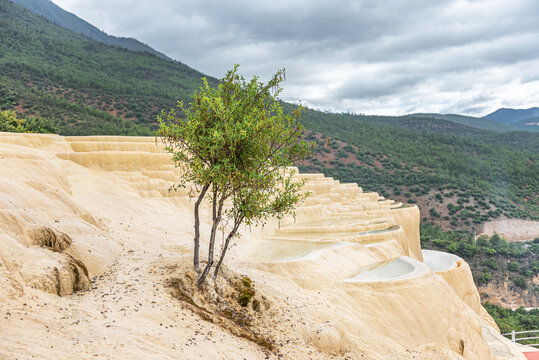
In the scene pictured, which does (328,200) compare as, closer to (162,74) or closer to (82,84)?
(82,84)

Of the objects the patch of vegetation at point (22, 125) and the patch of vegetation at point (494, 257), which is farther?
the patch of vegetation at point (494, 257)

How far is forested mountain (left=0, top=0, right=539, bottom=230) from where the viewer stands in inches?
1721

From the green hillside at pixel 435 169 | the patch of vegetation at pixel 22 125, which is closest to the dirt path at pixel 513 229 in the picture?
the green hillside at pixel 435 169

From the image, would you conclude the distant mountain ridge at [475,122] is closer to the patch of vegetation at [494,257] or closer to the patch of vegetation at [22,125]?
the patch of vegetation at [494,257]

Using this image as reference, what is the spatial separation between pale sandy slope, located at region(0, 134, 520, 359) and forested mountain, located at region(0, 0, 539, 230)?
20794 mm

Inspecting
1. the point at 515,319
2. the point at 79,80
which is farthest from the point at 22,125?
the point at 515,319

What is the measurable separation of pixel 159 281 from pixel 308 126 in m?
66.7

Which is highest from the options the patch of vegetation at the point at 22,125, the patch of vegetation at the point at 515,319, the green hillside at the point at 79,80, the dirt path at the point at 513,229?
the green hillside at the point at 79,80

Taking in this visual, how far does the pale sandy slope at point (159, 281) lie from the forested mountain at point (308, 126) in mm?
20794

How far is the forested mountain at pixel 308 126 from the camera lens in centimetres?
4372

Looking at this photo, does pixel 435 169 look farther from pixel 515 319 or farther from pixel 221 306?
pixel 221 306

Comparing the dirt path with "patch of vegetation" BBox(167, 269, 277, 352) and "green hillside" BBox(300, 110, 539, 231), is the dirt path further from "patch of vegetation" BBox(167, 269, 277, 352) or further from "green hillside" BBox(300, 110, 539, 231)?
"patch of vegetation" BBox(167, 269, 277, 352)

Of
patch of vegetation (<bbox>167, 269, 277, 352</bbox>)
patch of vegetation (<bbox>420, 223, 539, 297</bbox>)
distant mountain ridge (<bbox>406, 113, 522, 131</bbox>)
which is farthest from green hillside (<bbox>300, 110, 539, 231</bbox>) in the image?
distant mountain ridge (<bbox>406, 113, 522, 131</bbox>)

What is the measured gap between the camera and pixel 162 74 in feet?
236
